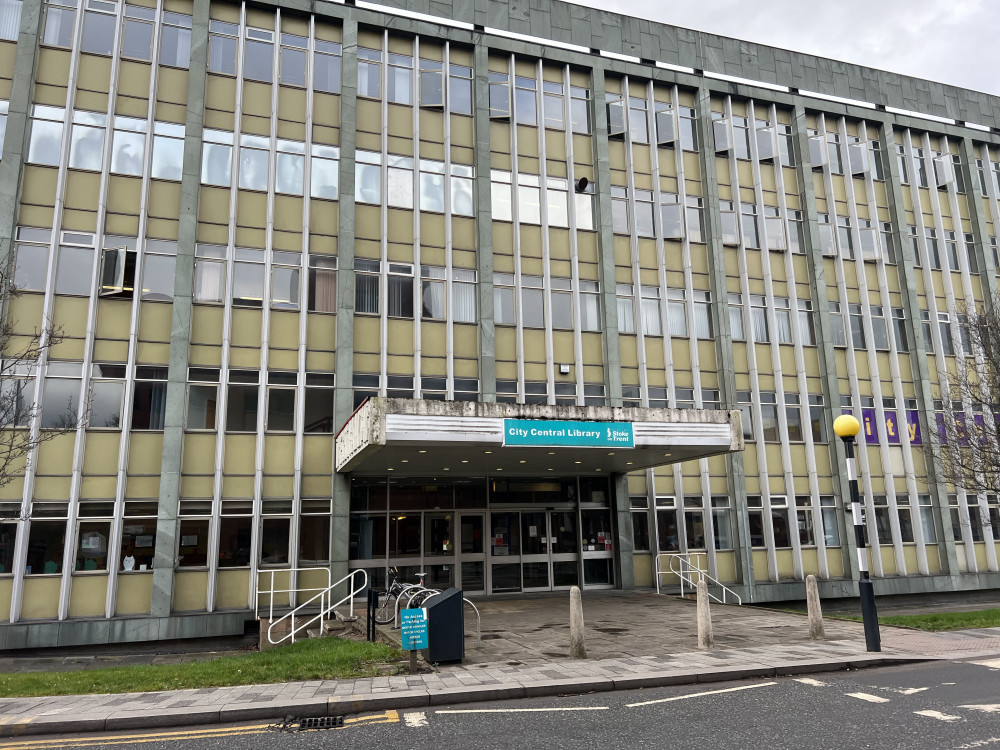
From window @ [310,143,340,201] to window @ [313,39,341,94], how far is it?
2.13 meters

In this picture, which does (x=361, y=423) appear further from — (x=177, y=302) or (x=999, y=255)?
(x=999, y=255)

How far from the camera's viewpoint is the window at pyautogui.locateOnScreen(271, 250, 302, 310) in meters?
20.9

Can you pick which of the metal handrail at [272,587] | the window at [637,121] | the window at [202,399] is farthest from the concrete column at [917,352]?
the window at [202,399]

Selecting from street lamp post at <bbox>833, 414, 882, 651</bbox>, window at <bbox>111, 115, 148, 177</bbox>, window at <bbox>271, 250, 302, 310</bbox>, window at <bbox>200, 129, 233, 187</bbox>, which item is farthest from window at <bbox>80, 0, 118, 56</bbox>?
street lamp post at <bbox>833, 414, 882, 651</bbox>

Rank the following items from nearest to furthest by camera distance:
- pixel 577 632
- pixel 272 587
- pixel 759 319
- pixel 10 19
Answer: pixel 577 632 → pixel 272 587 → pixel 10 19 → pixel 759 319

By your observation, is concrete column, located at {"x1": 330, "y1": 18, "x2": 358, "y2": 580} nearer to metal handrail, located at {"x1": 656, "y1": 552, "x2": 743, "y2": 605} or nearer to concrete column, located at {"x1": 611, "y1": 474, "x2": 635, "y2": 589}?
concrete column, located at {"x1": 611, "y1": 474, "x2": 635, "y2": 589}

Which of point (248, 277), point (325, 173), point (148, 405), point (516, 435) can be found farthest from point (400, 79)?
point (516, 435)

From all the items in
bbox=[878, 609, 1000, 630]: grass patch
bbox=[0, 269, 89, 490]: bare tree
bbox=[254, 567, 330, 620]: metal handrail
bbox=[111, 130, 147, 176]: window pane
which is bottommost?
bbox=[878, 609, 1000, 630]: grass patch

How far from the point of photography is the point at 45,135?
776 inches

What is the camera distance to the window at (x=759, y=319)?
26.1 meters

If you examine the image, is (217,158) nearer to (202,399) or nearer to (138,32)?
(138,32)

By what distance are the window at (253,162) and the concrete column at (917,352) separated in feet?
82.6

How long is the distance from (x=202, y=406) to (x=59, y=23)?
1217 cm

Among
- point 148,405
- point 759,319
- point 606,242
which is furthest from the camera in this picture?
point 759,319
